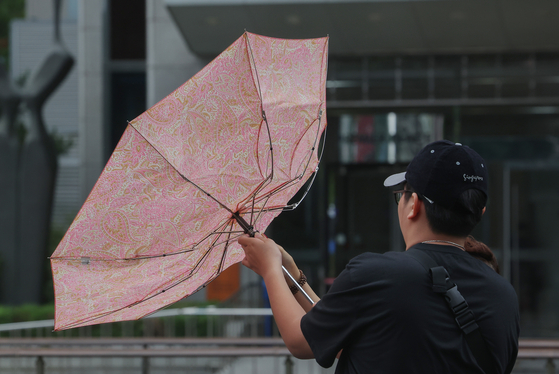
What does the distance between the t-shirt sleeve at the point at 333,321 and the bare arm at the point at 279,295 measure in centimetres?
8

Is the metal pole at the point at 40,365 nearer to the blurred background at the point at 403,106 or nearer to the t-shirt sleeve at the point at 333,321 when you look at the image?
the t-shirt sleeve at the point at 333,321

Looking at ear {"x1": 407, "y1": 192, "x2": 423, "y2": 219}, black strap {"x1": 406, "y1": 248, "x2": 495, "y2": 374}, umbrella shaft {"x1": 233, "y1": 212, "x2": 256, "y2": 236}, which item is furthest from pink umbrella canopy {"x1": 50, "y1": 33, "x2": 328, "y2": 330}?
black strap {"x1": 406, "y1": 248, "x2": 495, "y2": 374}

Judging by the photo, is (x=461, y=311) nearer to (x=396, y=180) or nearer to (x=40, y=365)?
(x=396, y=180)

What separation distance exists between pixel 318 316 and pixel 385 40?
1001cm

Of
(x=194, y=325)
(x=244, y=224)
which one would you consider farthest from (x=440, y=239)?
(x=194, y=325)

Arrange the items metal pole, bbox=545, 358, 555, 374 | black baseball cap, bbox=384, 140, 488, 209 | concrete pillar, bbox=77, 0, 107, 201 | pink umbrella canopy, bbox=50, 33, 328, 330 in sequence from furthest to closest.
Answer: concrete pillar, bbox=77, 0, 107, 201 → metal pole, bbox=545, 358, 555, 374 → pink umbrella canopy, bbox=50, 33, 328, 330 → black baseball cap, bbox=384, 140, 488, 209

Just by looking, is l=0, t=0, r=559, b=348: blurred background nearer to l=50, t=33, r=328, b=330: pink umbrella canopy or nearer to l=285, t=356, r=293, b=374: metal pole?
l=285, t=356, r=293, b=374: metal pole

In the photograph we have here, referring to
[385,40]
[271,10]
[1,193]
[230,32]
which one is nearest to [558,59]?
[385,40]

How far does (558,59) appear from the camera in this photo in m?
11.1

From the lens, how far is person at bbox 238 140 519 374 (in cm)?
154

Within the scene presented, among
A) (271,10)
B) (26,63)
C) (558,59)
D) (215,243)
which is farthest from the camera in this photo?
(26,63)

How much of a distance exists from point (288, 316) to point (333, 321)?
0.61 ft

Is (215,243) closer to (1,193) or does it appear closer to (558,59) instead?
(558,59)

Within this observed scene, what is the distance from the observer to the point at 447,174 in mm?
1681
